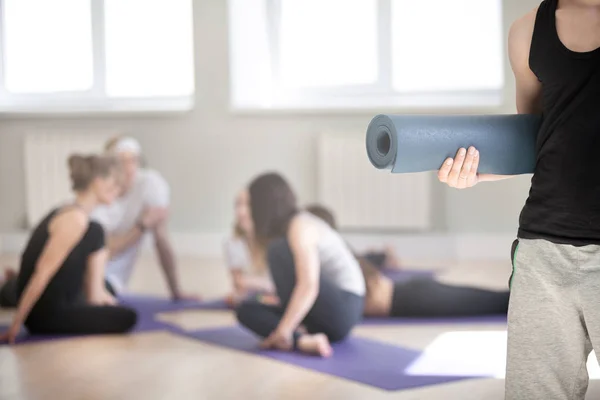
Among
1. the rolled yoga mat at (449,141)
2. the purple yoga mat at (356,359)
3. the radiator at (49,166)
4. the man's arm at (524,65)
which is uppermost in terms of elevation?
the man's arm at (524,65)

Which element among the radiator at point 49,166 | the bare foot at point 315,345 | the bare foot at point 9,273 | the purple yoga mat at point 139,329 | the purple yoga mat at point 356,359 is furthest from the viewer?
the radiator at point 49,166

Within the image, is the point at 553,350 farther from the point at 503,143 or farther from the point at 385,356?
the point at 385,356

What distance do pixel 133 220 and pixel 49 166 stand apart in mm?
566

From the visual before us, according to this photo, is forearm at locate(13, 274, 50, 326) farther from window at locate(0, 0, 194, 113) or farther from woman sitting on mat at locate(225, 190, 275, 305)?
window at locate(0, 0, 194, 113)

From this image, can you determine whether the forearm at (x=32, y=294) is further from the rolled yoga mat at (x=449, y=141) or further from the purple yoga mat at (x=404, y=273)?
the rolled yoga mat at (x=449, y=141)

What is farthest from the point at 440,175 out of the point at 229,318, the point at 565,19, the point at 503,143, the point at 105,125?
the point at 105,125

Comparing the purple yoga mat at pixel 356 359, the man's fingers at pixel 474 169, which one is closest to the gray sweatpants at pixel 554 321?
the man's fingers at pixel 474 169

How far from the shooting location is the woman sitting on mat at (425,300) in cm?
370

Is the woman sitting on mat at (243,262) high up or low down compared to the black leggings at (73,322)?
up

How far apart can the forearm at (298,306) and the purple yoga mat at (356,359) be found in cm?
12

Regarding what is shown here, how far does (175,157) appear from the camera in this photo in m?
4.42

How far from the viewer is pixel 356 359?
121 inches

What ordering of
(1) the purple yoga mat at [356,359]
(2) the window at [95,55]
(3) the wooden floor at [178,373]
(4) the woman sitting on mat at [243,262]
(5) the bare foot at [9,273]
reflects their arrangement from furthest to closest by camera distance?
(2) the window at [95,55] < (5) the bare foot at [9,273] < (4) the woman sitting on mat at [243,262] < (1) the purple yoga mat at [356,359] < (3) the wooden floor at [178,373]

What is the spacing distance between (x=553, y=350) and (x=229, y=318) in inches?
96.9
